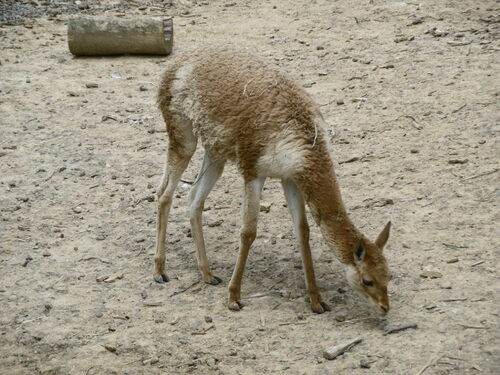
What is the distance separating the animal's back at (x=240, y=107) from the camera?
598 cm

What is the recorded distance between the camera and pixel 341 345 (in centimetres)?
550

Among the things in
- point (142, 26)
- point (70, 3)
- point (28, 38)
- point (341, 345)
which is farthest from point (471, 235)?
point (70, 3)

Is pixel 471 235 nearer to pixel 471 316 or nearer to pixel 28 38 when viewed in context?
pixel 471 316

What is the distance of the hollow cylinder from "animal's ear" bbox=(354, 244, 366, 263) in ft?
22.3

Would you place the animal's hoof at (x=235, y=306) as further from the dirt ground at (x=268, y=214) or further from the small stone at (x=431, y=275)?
the small stone at (x=431, y=275)

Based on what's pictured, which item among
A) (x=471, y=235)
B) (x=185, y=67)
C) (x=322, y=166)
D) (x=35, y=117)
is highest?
(x=185, y=67)

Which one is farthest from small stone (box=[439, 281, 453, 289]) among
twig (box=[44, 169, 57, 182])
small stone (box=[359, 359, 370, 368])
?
twig (box=[44, 169, 57, 182])

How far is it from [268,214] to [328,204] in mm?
1891

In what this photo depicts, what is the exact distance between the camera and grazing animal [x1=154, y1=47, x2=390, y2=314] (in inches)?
233

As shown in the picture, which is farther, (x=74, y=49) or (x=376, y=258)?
A: (x=74, y=49)

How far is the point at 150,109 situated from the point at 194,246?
3.47 meters

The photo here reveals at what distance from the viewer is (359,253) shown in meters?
5.80

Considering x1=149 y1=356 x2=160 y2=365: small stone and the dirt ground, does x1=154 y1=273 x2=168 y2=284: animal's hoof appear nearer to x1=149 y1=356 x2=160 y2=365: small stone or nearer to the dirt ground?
the dirt ground

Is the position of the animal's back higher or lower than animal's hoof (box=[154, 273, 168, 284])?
higher
